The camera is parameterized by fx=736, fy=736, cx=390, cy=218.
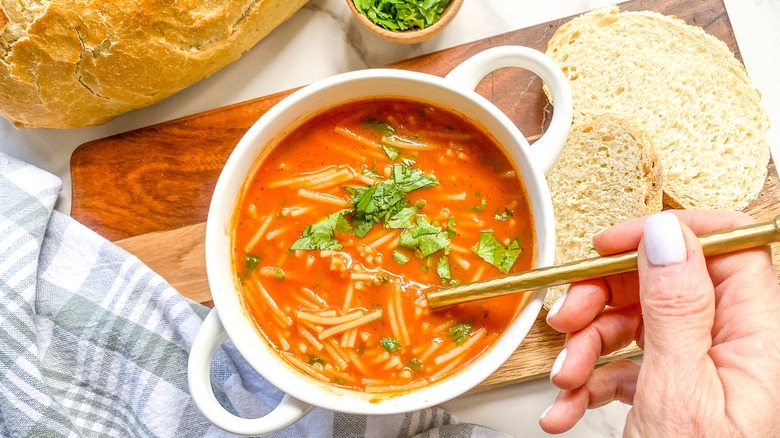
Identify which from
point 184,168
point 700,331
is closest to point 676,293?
point 700,331

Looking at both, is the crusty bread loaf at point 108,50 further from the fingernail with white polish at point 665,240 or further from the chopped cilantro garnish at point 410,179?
the fingernail with white polish at point 665,240

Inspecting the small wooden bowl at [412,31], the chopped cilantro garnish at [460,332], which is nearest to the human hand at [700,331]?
the chopped cilantro garnish at [460,332]

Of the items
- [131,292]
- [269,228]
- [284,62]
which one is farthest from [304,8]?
[131,292]

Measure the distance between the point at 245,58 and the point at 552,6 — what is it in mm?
1431

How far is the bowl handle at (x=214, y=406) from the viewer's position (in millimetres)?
2502

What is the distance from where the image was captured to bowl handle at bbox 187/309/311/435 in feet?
8.21

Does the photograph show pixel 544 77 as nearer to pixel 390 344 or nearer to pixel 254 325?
pixel 390 344

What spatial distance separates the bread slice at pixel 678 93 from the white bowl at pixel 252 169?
80 centimetres

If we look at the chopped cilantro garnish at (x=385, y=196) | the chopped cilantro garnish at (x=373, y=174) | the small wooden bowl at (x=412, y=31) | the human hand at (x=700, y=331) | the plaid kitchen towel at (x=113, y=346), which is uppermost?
the small wooden bowl at (x=412, y=31)

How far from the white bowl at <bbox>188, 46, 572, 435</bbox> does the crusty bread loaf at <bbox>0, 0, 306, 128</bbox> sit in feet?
2.18

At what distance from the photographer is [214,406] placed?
253 centimetres

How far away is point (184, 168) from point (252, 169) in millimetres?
678

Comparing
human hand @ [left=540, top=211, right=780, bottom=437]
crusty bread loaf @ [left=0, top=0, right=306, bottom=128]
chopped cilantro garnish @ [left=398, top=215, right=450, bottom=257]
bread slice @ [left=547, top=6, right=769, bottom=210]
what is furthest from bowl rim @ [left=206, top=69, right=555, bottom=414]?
bread slice @ [left=547, top=6, right=769, bottom=210]

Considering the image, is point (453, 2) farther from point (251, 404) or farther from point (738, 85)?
point (251, 404)
